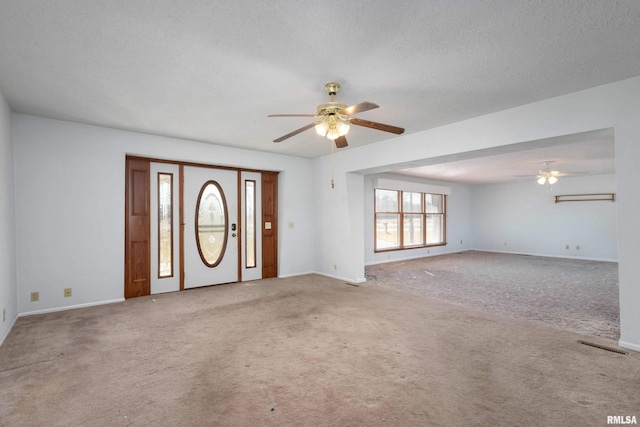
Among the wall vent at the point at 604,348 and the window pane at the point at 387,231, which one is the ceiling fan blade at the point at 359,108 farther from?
the window pane at the point at 387,231

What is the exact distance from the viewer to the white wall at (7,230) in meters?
3.15

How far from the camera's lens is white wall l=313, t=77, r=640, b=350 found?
2.85 metres

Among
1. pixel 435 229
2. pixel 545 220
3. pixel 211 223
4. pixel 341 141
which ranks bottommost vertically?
pixel 435 229

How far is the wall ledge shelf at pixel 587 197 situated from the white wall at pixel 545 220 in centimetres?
10

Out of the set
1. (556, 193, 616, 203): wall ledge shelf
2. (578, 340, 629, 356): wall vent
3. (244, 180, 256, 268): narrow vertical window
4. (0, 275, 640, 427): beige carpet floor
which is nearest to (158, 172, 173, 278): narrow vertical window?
(0, 275, 640, 427): beige carpet floor

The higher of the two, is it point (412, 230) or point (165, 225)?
point (165, 225)

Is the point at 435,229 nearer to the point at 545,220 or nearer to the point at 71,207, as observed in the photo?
the point at 545,220

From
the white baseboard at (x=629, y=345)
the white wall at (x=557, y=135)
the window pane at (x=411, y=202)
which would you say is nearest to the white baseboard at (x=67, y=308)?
the white wall at (x=557, y=135)

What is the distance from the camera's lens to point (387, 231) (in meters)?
8.75

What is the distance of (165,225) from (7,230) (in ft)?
6.12

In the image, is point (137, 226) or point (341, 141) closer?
point (341, 141)

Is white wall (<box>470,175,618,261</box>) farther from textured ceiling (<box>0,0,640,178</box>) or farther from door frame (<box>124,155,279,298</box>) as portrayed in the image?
door frame (<box>124,155,279,298</box>)

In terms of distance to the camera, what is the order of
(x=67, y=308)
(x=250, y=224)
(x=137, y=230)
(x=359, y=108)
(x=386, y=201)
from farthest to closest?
(x=386, y=201) < (x=250, y=224) < (x=137, y=230) < (x=67, y=308) < (x=359, y=108)

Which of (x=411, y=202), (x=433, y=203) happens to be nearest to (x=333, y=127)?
(x=411, y=202)
